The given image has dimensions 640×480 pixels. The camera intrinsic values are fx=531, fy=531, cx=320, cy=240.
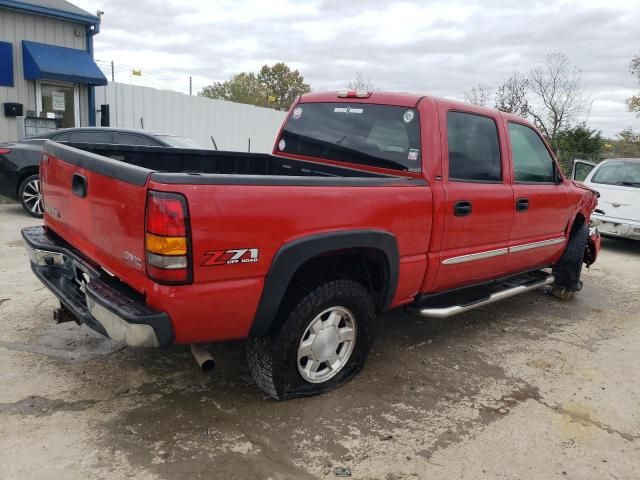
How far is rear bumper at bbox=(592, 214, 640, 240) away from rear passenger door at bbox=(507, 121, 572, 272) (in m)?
3.95

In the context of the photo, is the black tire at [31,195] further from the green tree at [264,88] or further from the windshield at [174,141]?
the green tree at [264,88]

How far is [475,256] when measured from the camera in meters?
3.94

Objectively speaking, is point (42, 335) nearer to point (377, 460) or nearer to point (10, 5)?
point (377, 460)

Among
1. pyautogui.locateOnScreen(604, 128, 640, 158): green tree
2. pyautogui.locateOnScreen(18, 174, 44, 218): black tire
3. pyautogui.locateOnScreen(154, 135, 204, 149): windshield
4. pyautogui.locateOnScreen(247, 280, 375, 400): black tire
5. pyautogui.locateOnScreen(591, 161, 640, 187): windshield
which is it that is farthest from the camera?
pyautogui.locateOnScreen(604, 128, 640, 158): green tree

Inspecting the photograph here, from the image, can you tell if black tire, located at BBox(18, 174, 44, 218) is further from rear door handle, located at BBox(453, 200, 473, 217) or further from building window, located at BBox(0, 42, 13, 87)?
rear door handle, located at BBox(453, 200, 473, 217)

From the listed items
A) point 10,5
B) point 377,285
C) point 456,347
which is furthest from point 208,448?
point 10,5

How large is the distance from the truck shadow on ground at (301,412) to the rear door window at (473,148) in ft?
4.51

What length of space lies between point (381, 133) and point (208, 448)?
238 centimetres

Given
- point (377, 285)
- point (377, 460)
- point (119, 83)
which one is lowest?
point (377, 460)

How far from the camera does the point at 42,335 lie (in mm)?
3908

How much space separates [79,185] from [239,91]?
47.2 metres

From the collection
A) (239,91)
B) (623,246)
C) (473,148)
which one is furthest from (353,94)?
(239,91)

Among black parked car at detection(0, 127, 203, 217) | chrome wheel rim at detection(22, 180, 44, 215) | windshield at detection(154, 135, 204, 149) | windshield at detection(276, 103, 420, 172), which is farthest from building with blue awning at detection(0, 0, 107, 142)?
windshield at detection(276, 103, 420, 172)

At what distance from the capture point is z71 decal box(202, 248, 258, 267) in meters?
2.45
